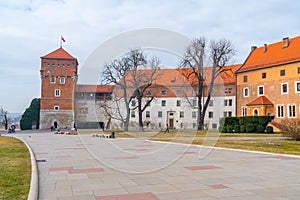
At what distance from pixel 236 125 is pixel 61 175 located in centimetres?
3940

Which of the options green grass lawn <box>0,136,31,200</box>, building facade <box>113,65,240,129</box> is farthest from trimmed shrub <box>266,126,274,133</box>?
green grass lawn <box>0,136,31,200</box>

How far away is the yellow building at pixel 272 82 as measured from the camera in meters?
46.8

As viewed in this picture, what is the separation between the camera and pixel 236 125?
46.5 meters

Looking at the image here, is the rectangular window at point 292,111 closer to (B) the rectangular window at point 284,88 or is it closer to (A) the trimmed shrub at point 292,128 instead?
(B) the rectangular window at point 284,88

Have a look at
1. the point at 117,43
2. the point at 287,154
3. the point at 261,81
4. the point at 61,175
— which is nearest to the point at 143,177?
the point at 61,175

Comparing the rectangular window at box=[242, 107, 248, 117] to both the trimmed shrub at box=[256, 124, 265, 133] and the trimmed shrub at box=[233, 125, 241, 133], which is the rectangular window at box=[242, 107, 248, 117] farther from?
the trimmed shrub at box=[256, 124, 265, 133]

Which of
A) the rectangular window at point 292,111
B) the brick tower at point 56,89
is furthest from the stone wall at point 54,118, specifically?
the rectangular window at point 292,111

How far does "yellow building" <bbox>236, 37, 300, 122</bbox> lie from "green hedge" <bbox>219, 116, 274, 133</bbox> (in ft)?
15.8

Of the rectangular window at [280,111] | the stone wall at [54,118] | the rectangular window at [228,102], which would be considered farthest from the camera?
the stone wall at [54,118]

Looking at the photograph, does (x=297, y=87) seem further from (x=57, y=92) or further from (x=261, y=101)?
(x=57, y=92)

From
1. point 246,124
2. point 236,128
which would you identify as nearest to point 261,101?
point 246,124

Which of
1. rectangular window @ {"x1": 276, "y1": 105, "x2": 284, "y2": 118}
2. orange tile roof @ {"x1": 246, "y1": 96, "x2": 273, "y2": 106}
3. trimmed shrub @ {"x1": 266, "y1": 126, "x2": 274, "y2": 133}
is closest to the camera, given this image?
trimmed shrub @ {"x1": 266, "y1": 126, "x2": 274, "y2": 133}

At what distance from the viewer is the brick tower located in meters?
74.6

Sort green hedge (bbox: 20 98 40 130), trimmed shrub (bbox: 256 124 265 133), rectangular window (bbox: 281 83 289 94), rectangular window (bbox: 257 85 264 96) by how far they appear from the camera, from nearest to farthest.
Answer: trimmed shrub (bbox: 256 124 265 133), rectangular window (bbox: 281 83 289 94), rectangular window (bbox: 257 85 264 96), green hedge (bbox: 20 98 40 130)
